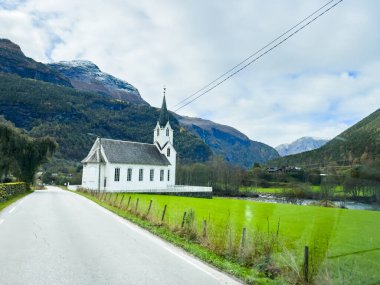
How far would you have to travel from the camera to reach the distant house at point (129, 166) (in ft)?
168

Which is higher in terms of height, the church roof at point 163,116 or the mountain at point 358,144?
the church roof at point 163,116

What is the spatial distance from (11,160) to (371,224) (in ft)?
126

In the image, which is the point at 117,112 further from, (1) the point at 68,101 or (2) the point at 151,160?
(2) the point at 151,160

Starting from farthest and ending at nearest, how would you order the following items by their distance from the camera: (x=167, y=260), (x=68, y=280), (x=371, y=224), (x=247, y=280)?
(x=371, y=224) → (x=167, y=260) → (x=247, y=280) → (x=68, y=280)

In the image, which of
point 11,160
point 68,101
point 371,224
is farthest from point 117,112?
A: point 371,224

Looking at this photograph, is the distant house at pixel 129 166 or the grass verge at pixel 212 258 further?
the distant house at pixel 129 166

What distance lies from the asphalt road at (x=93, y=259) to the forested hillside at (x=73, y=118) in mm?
107029

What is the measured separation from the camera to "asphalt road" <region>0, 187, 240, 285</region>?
636cm

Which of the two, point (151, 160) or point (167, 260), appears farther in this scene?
point (151, 160)

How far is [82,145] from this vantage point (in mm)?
121625

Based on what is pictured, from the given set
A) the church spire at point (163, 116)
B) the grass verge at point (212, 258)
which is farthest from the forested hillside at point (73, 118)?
the grass verge at point (212, 258)

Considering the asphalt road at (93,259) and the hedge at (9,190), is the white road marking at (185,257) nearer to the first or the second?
the asphalt road at (93,259)

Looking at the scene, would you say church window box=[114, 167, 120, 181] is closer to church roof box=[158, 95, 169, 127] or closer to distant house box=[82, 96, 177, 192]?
distant house box=[82, 96, 177, 192]

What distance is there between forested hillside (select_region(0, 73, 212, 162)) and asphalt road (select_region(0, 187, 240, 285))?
10703 cm
